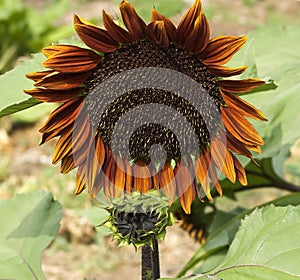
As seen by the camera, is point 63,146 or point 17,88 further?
point 17,88

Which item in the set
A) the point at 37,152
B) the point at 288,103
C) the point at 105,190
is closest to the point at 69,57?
the point at 105,190

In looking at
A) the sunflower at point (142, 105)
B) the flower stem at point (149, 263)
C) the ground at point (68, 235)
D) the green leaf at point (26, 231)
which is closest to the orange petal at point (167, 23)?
the sunflower at point (142, 105)

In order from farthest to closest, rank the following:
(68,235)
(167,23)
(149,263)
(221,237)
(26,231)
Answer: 1. (68,235)
2. (221,237)
3. (26,231)
4. (149,263)
5. (167,23)

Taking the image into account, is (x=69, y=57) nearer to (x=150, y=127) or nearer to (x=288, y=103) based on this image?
(x=150, y=127)

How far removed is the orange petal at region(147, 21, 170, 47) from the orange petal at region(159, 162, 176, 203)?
122mm

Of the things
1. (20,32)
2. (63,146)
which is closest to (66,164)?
(63,146)

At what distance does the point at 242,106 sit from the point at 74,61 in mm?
155

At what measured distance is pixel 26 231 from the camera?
2.91 feet

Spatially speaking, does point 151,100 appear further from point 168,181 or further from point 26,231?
point 26,231

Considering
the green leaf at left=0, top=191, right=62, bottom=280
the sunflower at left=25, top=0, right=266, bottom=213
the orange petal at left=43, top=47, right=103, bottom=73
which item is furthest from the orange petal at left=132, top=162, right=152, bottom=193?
the green leaf at left=0, top=191, right=62, bottom=280

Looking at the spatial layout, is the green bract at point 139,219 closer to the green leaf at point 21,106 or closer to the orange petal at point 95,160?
the orange petal at point 95,160

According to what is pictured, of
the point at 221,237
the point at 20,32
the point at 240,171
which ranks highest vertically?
the point at 20,32

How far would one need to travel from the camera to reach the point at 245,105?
0.65 metres

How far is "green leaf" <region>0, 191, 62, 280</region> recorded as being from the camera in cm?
85
